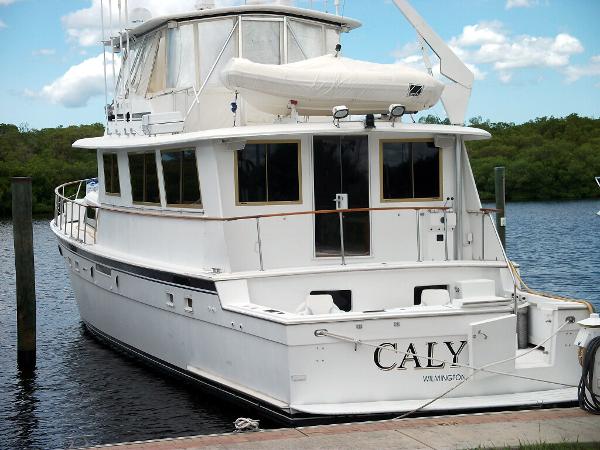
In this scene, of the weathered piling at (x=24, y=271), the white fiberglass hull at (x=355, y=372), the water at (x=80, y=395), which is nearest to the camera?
the white fiberglass hull at (x=355, y=372)

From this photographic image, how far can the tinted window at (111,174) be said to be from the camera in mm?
15366

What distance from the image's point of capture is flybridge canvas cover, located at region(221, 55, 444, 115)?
11.9 m

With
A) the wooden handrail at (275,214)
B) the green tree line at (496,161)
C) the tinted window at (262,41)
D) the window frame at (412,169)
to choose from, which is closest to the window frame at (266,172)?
the wooden handrail at (275,214)

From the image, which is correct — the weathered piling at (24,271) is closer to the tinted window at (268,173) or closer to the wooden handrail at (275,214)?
the wooden handrail at (275,214)

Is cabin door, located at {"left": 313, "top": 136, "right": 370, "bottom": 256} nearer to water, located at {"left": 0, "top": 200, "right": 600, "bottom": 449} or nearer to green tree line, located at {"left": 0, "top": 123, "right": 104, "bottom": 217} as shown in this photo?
water, located at {"left": 0, "top": 200, "right": 600, "bottom": 449}

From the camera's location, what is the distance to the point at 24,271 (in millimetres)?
14961

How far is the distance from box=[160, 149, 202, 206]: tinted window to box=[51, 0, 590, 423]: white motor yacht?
0.09 feet

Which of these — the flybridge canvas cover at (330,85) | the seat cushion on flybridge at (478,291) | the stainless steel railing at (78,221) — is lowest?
the seat cushion on flybridge at (478,291)

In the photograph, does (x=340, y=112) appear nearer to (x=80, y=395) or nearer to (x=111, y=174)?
(x=111, y=174)

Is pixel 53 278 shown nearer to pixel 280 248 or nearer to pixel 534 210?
pixel 280 248

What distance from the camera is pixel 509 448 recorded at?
26.1 ft

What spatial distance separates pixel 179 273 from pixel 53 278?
15.8 meters

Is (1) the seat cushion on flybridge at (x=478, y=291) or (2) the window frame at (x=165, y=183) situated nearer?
(1) the seat cushion on flybridge at (x=478, y=291)

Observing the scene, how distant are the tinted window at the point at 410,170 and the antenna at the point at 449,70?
0.69 m
